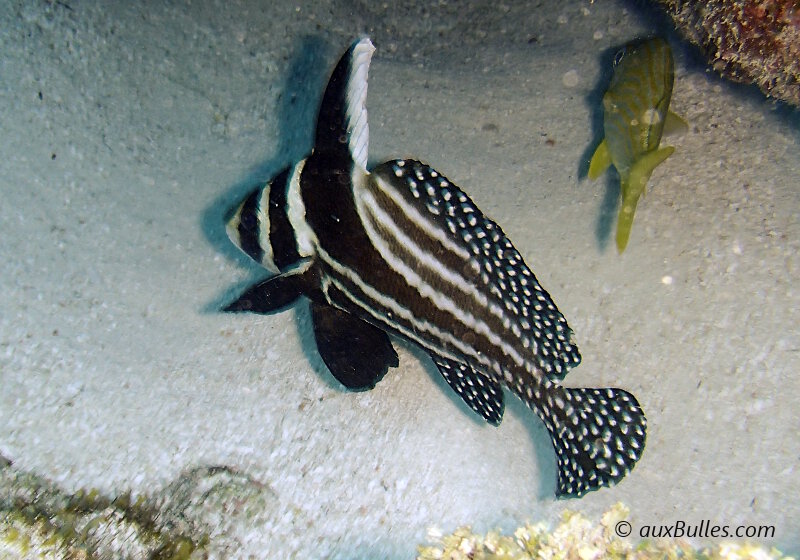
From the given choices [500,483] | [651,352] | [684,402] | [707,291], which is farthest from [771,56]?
[500,483]

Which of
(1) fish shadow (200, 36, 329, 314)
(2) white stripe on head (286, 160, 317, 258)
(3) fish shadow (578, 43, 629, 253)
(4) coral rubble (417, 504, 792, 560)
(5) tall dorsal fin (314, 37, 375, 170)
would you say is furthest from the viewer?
(1) fish shadow (200, 36, 329, 314)

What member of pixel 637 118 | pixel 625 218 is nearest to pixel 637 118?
pixel 637 118

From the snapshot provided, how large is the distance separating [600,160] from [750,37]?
1.03 meters

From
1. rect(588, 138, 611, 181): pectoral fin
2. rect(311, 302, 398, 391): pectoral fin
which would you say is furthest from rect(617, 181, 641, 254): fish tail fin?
rect(311, 302, 398, 391): pectoral fin

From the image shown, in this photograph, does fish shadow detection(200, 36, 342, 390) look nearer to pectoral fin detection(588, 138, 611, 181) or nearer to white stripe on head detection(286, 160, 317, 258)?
white stripe on head detection(286, 160, 317, 258)

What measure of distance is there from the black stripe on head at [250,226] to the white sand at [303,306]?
811mm

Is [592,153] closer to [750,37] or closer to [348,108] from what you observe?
[750,37]

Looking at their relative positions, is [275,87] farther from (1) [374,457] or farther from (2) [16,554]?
(2) [16,554]

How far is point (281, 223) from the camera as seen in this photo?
2.83 metres

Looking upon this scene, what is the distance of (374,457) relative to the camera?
3285mm

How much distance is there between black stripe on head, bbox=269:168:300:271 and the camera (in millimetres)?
2793

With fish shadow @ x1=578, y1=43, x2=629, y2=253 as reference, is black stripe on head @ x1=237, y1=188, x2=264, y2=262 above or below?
above

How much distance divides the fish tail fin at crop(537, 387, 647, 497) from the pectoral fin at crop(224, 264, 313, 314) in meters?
1.47

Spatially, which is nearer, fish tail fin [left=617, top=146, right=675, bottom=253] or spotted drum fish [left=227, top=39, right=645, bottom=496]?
spotted drum fish [left=227, top=39, right=645, bottom=496]
